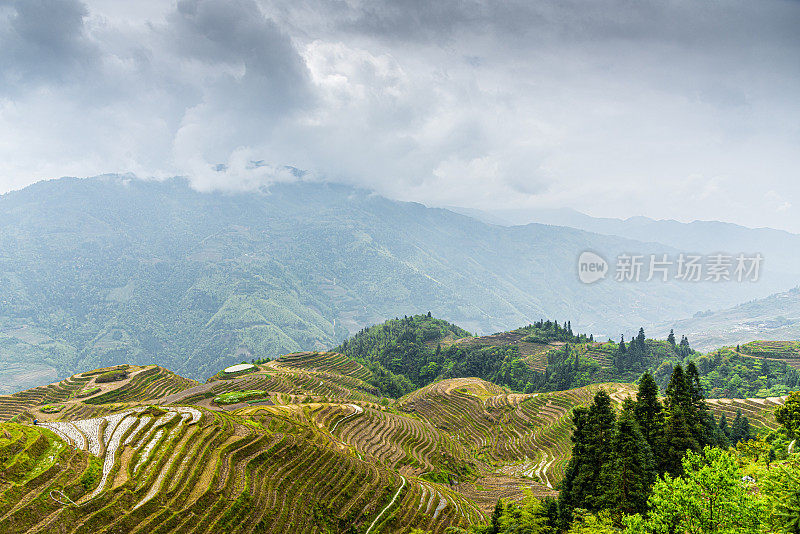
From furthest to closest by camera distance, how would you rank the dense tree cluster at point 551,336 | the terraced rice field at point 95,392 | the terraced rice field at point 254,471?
the dense tree cluster at point 551,336 < the terraced rice field at point 95,392 < the terraced rice field at point 254,471

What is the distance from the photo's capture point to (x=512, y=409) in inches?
3039

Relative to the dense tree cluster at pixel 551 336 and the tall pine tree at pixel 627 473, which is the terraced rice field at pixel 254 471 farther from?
the dense tree cluster at pixel 551 336

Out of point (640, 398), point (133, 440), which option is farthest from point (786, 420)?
point (133, 440)

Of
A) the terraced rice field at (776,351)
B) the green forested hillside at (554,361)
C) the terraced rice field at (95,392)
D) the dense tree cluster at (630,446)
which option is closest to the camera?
the dense tree cluster at (630,446)

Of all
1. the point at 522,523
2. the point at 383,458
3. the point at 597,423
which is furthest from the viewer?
the point at 383,458

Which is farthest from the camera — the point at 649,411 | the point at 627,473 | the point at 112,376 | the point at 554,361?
the point at 554,361

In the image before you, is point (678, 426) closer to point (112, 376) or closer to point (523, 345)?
point (112, 376)

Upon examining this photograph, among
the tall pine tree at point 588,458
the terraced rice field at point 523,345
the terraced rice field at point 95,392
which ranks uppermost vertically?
the tall pine tree at point 588,458

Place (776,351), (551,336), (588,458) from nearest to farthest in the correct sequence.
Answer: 1. (588,458)
2. (776,351)
3. (551,336)

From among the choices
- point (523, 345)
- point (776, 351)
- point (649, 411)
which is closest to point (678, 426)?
point (649, 411)

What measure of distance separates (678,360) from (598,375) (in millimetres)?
30333

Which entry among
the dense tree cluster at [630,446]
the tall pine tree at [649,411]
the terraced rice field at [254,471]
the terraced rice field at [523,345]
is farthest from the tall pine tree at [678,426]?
the terraced rice field at [523,345]

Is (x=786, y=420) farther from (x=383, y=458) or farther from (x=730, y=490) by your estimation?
(x=383, y=458)

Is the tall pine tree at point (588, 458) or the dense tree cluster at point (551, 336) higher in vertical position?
the tall pine tree at point (588, 458)
